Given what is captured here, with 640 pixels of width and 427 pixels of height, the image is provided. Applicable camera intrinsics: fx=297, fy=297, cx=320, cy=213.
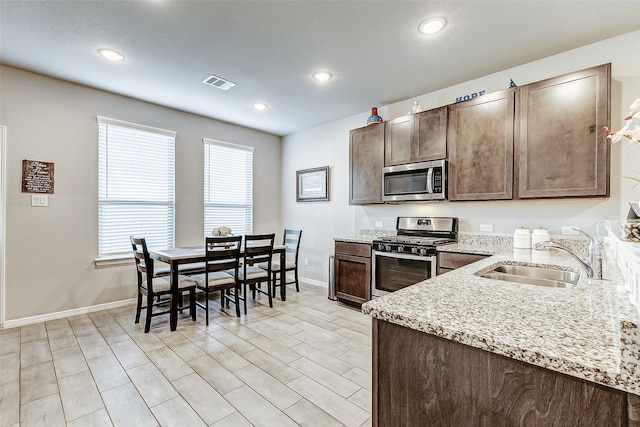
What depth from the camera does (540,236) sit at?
101 inches

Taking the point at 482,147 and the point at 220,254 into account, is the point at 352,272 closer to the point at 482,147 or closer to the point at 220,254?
the point at 220,254

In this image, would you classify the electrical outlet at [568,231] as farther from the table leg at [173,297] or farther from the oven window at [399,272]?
A: the table leg at [173,297]

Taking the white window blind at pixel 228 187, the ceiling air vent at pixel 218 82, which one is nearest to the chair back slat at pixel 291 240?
the white window blind at pixel 228 187

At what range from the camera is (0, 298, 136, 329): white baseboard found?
3.08 meters

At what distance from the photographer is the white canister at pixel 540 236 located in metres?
2.55

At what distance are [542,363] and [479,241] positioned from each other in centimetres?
282

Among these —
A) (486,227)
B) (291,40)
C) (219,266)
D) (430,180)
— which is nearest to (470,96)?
(430,180)

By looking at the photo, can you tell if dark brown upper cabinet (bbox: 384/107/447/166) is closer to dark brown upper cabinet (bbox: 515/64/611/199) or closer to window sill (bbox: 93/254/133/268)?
dark brown upper cabinet (bbox: 515/64/611/199)

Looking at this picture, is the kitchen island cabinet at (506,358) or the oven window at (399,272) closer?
the kitchen island cabinet at (506,358)

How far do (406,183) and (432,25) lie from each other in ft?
5.34

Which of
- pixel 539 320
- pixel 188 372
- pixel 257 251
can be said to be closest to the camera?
pixel 539 320

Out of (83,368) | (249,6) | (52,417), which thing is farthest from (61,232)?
(249,6)

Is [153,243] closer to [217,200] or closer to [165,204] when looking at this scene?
[165,204]

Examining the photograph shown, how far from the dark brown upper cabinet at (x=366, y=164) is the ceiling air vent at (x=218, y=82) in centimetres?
168
